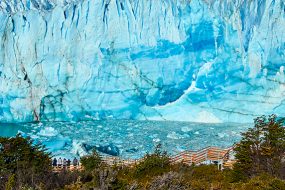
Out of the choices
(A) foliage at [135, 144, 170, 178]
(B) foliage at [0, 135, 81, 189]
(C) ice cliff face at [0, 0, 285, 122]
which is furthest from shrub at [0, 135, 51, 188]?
(C) ice cliff face at [0, 0, 285, 122]

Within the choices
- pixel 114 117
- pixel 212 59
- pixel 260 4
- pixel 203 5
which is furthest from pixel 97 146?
pixel 260 4

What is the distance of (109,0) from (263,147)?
642 centimetres

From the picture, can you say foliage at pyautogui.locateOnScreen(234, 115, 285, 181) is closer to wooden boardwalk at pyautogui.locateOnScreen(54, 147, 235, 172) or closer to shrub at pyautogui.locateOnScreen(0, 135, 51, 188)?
shrub at pyautogui.locateOnScreen(0, 135, 51, 188)

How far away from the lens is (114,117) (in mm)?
10984

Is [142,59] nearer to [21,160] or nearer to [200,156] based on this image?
[200,156]

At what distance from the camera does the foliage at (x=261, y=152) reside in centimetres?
598

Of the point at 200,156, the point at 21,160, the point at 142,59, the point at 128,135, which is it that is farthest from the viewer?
the point at 142,59

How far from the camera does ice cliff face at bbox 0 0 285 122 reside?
1096 centimetres

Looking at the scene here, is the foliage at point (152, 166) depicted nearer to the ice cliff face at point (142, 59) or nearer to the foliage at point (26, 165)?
the foliage at point (26, 165)

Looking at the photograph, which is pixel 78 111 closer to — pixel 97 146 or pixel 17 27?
pixel 97 146

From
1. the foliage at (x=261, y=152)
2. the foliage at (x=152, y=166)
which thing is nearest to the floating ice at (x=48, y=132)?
the foliage at (x=152, y=166)

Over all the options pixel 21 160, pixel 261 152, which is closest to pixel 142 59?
pixel 21 160

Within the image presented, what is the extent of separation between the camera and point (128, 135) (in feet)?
33.7

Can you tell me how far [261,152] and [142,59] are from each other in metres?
5.54
